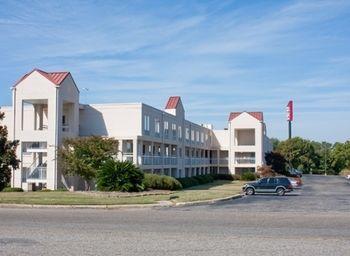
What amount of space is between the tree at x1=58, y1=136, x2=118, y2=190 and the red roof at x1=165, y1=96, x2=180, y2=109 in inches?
828

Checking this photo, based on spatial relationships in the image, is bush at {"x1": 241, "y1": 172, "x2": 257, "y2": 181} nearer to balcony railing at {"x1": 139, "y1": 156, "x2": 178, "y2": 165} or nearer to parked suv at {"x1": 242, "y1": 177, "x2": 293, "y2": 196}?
balcony railing at {"x1": 139, "y1": 156, "x2": 178, "y2": 165}

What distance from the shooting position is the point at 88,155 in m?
39.4

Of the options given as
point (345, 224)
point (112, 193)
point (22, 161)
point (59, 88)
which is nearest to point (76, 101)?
point (59, 88)

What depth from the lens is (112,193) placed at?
112 feet

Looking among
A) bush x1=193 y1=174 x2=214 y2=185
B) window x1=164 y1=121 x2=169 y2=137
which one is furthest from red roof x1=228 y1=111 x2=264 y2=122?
window x1=164 y1=121 x2=169 y2=137

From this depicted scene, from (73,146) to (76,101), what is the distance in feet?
19.6

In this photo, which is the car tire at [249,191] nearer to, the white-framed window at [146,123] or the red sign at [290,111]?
the white-framed window at [146,123]

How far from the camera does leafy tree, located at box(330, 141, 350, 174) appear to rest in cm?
13938

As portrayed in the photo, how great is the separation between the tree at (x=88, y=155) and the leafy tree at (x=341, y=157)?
357ft

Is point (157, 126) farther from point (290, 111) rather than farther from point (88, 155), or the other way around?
point (290, 111)

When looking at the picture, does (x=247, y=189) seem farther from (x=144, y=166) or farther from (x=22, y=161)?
(x=22, y=161)

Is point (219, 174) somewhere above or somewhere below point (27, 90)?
below

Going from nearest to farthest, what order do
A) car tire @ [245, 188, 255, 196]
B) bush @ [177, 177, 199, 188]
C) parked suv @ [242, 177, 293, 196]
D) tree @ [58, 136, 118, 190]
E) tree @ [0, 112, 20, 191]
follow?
tree @ [58, 136, 118, 190] → tree @ [0, 112, 20, 191] → parked suv @ [242, 177, 293, 196] → car tire @ [245, 188, 255, 196] → bush @ [177, 177, 199, 188]

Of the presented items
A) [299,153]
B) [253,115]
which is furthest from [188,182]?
[299,153]
